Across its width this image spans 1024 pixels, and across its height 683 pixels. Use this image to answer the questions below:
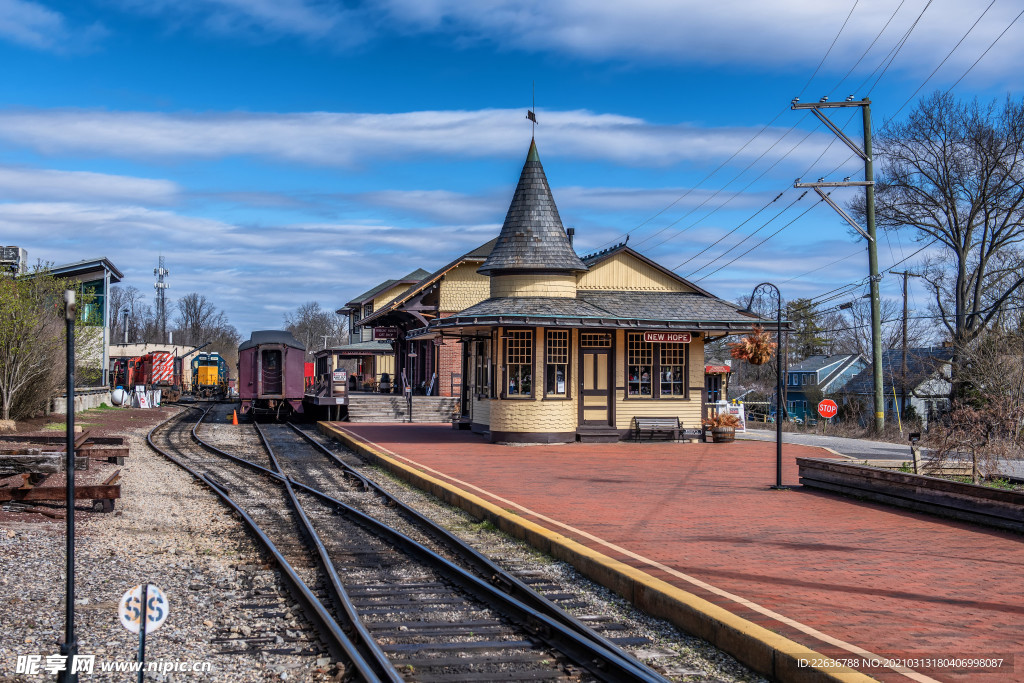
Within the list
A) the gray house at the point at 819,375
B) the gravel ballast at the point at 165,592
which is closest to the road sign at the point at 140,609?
the gravel ballast at the point at 165,592

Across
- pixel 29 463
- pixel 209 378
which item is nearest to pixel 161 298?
pixel 209 378

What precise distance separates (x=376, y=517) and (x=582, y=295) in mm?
13117

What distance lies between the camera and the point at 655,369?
938 inches

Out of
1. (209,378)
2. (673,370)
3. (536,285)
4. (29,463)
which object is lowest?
(29,463)

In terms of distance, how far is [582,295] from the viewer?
24.7 metres

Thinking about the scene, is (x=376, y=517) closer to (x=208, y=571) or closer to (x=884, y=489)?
(x=208, y=571)

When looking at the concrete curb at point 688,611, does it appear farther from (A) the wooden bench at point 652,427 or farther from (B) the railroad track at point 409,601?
(A) the wooden bench at point 652,427

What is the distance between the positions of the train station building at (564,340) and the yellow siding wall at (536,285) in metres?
0.03

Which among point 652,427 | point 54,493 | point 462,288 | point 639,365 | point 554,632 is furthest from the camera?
point 462,288

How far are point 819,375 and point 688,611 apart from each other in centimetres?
7056

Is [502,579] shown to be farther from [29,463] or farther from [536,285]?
[536,285]

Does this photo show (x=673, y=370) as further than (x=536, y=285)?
Yes

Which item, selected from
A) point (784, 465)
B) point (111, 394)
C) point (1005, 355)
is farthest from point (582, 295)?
point (111, 394)

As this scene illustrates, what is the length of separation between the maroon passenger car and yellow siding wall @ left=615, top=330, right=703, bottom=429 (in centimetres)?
1648
